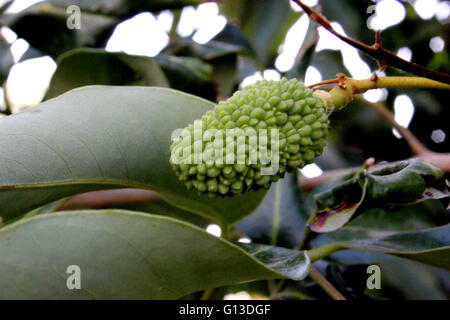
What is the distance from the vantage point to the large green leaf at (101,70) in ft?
4.52

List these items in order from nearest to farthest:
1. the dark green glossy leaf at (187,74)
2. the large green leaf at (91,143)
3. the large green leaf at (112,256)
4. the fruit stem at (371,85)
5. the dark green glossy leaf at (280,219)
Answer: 1. the large green leaf at (112,256)
2. the large green leaf at (91,143)
3. the fruit stem at (371,85)
4. the dark green glossy leaf at (280,219)
5. the dark green glossy leaf at (187,74)

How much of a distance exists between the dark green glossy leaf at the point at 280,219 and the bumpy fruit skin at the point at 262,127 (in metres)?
0.44

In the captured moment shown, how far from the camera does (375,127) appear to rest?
6.24 feet

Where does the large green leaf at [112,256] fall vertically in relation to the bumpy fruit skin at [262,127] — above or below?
below

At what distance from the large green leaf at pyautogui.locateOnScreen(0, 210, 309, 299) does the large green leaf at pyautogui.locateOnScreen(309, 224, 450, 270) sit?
0.29 m

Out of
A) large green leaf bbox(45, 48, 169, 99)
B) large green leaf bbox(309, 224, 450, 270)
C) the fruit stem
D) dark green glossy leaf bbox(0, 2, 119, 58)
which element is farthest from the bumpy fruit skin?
dark green glossy leaf bbox(0, 2, 119, 58)

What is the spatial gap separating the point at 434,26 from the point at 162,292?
1565mm

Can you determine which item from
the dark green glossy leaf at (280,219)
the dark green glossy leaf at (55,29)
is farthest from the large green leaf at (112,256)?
the dark green glossy leaf at (55,29)

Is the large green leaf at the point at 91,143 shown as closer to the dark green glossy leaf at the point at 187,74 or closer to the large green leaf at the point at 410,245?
the large green leaf at the point at 410,245

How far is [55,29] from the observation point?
5.36 feet

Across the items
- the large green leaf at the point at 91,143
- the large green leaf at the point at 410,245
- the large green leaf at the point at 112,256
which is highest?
the large green leaf at the point at 91,143

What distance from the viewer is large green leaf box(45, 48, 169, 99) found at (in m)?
1.38

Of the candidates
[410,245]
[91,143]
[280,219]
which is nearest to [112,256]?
[91,143]
